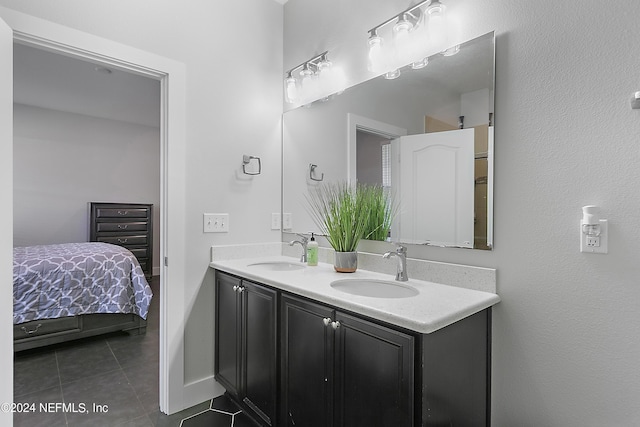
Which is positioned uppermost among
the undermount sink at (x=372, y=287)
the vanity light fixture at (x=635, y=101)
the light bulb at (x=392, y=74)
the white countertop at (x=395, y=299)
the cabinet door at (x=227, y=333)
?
the light bulb at (x=392, y=74)

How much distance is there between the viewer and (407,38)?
160 centimetres

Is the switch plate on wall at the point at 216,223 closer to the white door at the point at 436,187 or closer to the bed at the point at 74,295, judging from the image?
the white door at the point at 436,187

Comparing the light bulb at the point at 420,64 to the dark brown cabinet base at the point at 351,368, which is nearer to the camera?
the dark brown cabinet base at the point at 351,368

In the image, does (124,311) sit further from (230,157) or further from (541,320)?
(541,320)

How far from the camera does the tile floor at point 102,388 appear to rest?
1.84 metres

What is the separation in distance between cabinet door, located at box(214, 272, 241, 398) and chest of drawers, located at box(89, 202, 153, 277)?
12.5 feet

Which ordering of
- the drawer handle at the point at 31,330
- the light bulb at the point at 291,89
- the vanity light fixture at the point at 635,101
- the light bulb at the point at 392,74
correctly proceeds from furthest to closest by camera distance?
the drawer handle at the point at 31,330, the light bulb at the point at 291,89, the light bulb at the point at 392,74, the vanity light fixture at the point at 635,101

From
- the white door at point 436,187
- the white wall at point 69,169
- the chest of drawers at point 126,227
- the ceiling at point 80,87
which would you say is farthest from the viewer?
the chest of drawers at point 126,227

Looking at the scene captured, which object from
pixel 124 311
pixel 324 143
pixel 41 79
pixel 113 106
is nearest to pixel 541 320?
pixel 324 143

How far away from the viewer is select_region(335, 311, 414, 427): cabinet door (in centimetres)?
102

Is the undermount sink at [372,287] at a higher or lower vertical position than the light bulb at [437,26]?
lower

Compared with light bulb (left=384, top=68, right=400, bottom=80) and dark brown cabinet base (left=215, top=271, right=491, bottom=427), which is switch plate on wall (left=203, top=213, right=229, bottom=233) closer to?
dark brown cabinet base (left=215, top=271, right=491, bottom=427)
